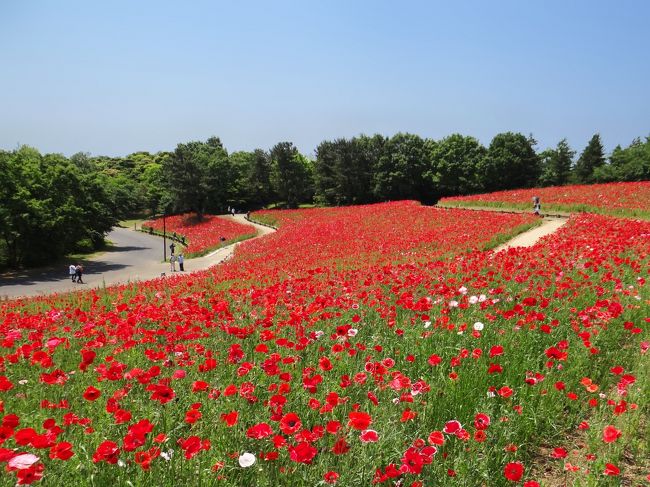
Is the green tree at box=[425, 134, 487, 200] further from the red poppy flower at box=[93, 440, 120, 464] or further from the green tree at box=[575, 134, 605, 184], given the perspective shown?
the red poppy flower at box=[93, 440, 120, 464]

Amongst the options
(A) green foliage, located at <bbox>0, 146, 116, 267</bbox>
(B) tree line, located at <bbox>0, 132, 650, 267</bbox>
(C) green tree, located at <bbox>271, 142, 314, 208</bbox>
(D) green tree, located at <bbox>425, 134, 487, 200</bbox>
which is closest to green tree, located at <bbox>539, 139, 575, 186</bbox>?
(B) tree line, located at <bbox>0, 132, 650, 267</bbox>

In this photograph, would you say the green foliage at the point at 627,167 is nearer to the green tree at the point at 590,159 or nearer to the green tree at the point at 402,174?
the green tree at the point at 590,159

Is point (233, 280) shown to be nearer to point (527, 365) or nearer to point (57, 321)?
point (57, 321)

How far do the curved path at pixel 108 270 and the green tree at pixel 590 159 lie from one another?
153 feet

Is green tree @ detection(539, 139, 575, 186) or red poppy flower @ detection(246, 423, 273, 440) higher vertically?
green tree @ detection(539, 139, 575, 186)

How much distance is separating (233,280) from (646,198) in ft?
83.2

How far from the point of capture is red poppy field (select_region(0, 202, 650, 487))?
107 inches

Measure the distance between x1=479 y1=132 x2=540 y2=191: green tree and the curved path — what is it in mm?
32302

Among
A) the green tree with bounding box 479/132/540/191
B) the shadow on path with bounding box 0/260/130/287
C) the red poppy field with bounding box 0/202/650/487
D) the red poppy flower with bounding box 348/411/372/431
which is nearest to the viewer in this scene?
A: the red poppy flower with bounding box 348/411/372/431

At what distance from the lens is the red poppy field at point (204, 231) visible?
41125 mm

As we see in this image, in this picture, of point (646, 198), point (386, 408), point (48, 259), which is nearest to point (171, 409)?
point (386, 408)

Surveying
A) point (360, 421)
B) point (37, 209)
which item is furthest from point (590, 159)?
point (360, 421)

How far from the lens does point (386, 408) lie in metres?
3.49

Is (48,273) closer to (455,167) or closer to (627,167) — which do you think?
(455,167)
